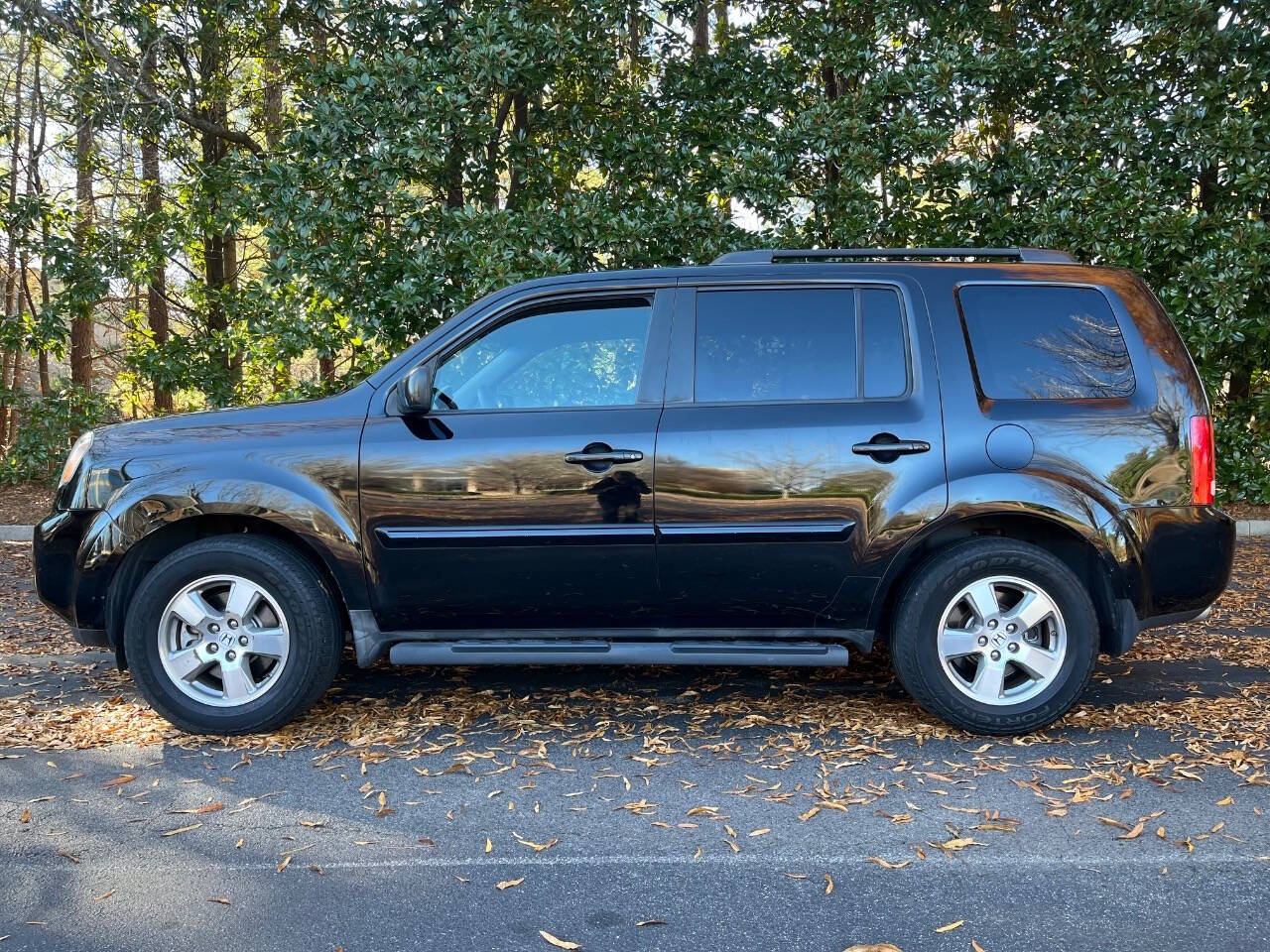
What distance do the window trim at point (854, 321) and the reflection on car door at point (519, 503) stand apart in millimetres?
133

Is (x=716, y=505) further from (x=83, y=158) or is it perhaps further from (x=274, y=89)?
(x=274, y=89)

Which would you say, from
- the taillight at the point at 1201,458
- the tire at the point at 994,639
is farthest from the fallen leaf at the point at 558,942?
the taillight at the point at 1201,458

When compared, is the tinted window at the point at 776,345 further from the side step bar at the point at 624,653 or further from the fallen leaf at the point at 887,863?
the fallen leaf at the point at 887,863

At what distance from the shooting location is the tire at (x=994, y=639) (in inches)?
181

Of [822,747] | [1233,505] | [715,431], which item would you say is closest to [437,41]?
[715,431]

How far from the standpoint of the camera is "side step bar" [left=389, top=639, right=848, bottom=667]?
4.66 metres

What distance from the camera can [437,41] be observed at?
1010 cm

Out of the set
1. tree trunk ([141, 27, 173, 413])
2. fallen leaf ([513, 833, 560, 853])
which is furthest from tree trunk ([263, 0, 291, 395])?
fallen leaf ([513, 833, 560, 853])

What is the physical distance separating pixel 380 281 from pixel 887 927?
24.6 feet

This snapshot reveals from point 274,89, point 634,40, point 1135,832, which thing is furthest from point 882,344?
point 274,89

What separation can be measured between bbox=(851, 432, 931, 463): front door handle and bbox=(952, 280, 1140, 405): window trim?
34 centimetres

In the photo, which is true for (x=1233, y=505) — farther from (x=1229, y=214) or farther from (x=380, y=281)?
(x=380, y=281)

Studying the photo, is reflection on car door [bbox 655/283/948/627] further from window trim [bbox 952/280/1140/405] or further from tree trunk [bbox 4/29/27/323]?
tree trunk [bbox 4/29/27/323]

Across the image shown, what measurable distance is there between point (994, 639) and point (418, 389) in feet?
8.55
